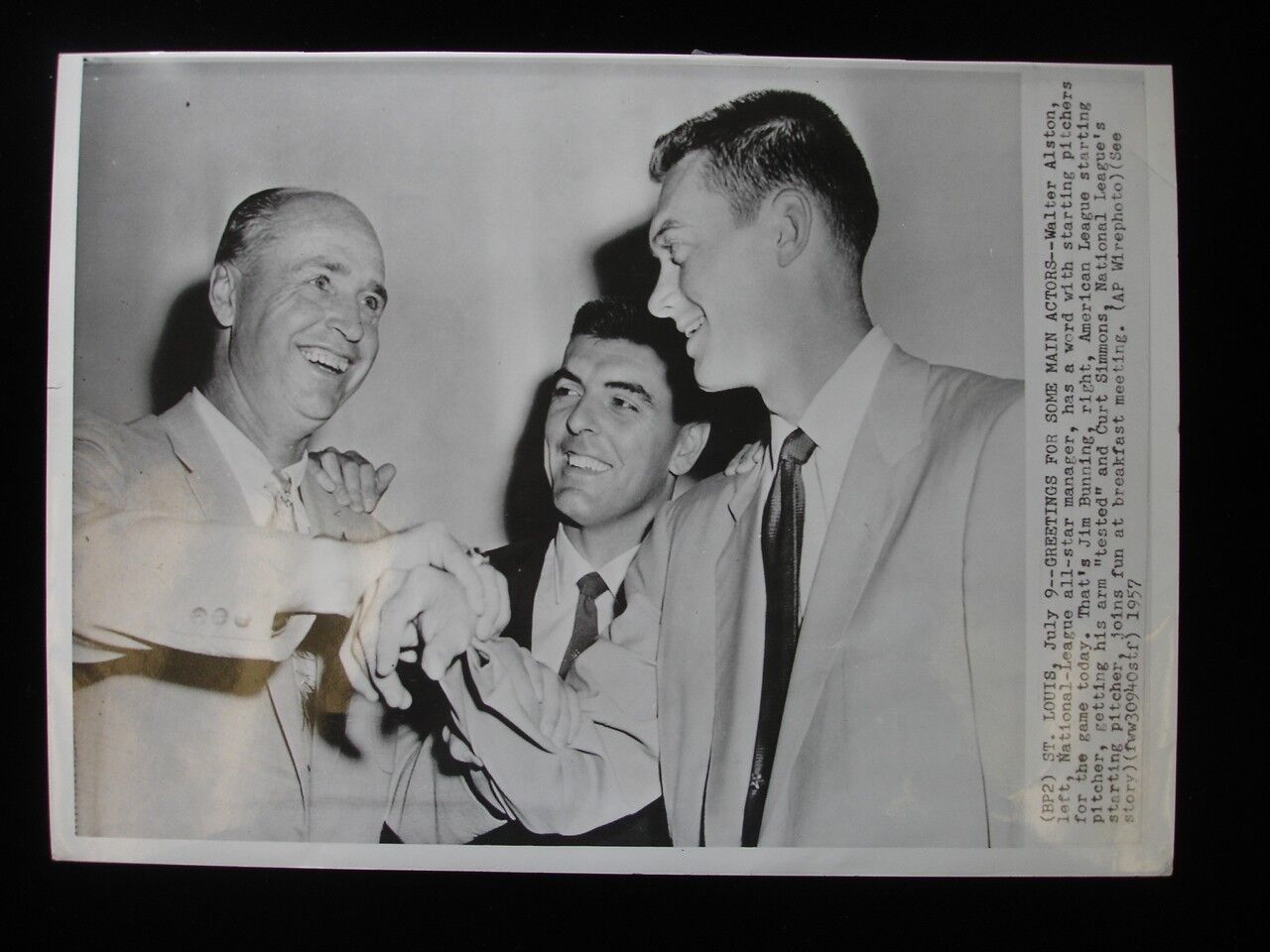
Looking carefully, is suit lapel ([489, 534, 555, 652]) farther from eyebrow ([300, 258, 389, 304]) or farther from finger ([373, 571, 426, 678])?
eyebrow ([300, 258, 389, 304])

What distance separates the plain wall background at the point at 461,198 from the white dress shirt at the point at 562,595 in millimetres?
74

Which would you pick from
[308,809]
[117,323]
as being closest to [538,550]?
[308,809]

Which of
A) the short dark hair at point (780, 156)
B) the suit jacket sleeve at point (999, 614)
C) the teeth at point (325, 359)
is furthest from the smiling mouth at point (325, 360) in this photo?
the suit jacket sleeve at point (999, 614)

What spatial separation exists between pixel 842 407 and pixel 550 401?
33 centimetres

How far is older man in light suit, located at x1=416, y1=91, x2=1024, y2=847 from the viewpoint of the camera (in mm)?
937

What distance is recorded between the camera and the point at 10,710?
1012 mm

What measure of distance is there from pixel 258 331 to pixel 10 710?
545 millimetres

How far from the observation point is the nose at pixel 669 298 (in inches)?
37.9

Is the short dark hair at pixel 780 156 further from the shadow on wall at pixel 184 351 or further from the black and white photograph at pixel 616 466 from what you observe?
the shadow on wall at pixel 184 351

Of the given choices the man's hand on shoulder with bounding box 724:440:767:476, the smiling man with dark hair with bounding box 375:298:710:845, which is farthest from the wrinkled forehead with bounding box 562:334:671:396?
the man's hand on shoulder with bounding box 724:440:767:476

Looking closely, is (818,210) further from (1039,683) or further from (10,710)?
(10,710)

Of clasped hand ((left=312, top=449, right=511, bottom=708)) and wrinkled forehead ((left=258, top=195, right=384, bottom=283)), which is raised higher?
wrinkled forehead ((left=258, top=195, right=384, bottom=283))

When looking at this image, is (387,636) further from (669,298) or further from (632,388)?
(669,298)

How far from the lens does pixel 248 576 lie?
0.97 m
